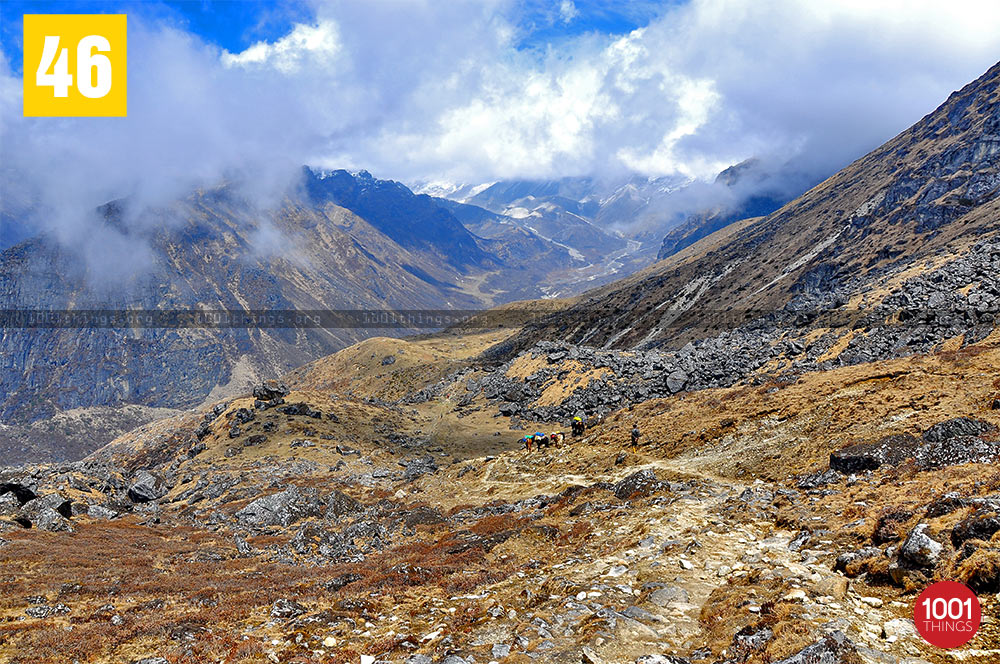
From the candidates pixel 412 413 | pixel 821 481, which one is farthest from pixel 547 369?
pixel 821 481

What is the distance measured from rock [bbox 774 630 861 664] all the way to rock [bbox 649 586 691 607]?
175 inches

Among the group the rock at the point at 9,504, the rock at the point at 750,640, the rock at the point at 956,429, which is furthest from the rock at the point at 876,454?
the rock at the point at 9,504

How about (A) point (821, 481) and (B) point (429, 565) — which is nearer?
(B) point (429, 565)

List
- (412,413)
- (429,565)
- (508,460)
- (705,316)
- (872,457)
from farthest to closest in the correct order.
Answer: (705,316) < (412,413) < (508,460) < (872,457) < (429,565)

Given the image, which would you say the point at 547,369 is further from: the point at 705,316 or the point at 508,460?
the point at 705,316

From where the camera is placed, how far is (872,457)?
72.3 feet

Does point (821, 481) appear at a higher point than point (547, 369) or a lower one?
lower

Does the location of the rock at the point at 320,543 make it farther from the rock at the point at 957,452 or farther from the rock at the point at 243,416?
the rock at the point at 243,416

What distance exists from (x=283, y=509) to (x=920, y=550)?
38.4 meters

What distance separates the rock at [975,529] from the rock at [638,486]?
14540 millimetres

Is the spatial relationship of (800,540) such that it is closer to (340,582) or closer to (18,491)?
(340,582)

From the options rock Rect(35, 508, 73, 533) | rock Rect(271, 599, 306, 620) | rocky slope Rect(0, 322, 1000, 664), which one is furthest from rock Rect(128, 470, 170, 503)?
rock Rect(271, 599, 306, 620)

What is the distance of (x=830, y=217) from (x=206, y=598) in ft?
593

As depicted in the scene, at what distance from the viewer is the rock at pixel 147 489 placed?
53.0 metres
